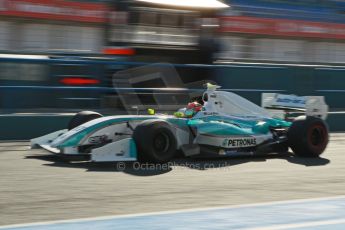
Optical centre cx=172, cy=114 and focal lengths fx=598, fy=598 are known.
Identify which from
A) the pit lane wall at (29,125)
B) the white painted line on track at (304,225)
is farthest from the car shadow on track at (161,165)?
the white painted line on track at (304,225)

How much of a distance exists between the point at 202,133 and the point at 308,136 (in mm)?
1535

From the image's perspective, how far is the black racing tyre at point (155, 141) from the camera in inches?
278

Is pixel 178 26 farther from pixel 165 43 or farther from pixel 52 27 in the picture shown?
pixel 52 27

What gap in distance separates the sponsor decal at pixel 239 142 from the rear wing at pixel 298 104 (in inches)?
40.2

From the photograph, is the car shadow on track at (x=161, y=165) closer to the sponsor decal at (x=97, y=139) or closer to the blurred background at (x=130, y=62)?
the sponsor decal at (x=97, y=139)

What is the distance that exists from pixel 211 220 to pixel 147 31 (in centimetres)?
883

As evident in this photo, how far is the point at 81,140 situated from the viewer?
23.6ft

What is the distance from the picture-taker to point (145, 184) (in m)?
6.07

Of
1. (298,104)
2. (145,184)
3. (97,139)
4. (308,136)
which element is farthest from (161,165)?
(298,104)

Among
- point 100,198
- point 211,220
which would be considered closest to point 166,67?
point 100,198

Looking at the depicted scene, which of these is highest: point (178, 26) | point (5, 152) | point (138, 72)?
point (178, 26)

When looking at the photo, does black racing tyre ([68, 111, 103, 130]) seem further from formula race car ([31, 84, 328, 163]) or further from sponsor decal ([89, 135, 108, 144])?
sponsor decal ([89, 135, 108, 144])

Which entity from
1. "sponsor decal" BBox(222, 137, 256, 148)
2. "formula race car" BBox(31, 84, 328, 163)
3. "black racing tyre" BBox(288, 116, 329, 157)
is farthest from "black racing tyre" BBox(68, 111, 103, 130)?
"black racing tyre" BBox(288, 116, 329, 157)

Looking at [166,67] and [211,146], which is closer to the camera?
[211,146]
